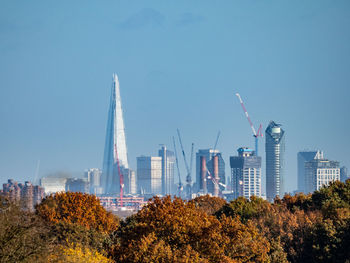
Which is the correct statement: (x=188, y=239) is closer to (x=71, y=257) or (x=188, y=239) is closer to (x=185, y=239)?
(x=185, y=239)

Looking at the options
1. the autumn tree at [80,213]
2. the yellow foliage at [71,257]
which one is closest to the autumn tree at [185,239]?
the yellow foliage at [71,257]

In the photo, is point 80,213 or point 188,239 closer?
point 188,239

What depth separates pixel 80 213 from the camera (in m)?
84.5

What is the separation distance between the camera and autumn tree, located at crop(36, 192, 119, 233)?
82188 mm

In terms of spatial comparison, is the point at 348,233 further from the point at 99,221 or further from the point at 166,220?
the point at 99,221

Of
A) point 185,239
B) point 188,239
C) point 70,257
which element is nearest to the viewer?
point 70,257

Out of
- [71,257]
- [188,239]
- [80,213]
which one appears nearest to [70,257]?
[71,257]

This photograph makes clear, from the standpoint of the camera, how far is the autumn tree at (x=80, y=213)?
82.2m

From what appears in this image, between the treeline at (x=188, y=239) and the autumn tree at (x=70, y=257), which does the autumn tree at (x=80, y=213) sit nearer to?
the treeline at (x=188, y=239)

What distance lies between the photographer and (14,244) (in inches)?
1485

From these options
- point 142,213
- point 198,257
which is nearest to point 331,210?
point 142,213

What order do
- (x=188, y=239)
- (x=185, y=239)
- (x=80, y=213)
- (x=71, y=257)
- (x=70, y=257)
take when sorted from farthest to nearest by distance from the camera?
1. (x=80, y=213)
2. (x=185, y=239)
3. (x=188, y=239)
4. (x=71, y=257)
5. (x=70, y=257)

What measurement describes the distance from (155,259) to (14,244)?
358 inches

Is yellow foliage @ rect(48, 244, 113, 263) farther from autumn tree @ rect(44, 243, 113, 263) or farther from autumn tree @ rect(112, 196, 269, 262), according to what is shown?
autumn tree @ rect(112, 196, 269, 262)
